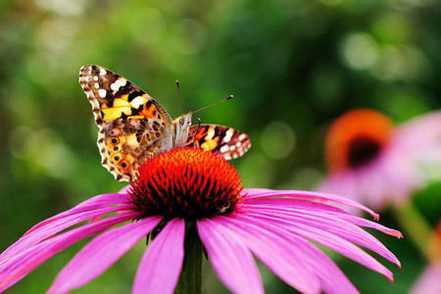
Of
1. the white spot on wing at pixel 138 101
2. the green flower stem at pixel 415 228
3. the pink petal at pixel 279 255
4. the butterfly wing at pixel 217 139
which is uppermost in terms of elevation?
the white spot on wing at pixel 138 101

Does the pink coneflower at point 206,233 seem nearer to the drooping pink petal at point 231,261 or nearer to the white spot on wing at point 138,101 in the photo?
the drooping pink petal at point 231,261

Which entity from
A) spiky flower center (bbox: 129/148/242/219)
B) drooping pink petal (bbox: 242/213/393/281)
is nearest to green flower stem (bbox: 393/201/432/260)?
spiky flower center (bbox: 129/148/242/219)

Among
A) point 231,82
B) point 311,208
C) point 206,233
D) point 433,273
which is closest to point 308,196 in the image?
point 311,208

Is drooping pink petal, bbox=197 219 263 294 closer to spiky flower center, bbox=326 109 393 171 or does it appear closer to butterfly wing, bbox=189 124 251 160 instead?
butterfly wing, bbox=189 124 251 160

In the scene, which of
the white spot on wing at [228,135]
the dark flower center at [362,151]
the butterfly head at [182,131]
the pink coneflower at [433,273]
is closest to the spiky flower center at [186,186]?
the butterfly head at [182,131]

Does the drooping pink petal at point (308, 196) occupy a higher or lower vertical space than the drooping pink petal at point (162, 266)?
lower

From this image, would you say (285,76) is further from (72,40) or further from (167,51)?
(72,40)

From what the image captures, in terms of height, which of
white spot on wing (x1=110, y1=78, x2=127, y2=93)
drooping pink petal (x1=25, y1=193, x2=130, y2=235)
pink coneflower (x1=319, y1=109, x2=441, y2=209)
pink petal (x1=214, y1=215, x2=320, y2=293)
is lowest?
pink coneflower (x1=319, y1=109, x2=441, y2=209)

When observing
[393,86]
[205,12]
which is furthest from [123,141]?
[205,12]

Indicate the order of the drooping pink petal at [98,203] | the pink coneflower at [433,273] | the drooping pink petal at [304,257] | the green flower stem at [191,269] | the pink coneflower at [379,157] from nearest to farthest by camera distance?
1. the drooping pink petal at [304,257]
2. the green flower stem at [191,269]
3. the drooping pink petal at [98,203]
4. the pink coneflower at [433,273]
5. the pink coneflower at [379,157]
